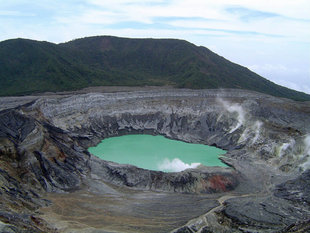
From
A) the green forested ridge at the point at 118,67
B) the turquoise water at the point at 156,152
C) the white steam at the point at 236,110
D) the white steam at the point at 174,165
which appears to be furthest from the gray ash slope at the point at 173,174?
the green forested ridge at the point at 118,67

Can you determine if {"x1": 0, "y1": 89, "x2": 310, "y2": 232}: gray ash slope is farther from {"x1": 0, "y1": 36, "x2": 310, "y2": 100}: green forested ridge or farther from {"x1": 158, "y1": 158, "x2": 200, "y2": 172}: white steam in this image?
{"x1": 0, "y1": 36, "x2": 310, "y2": 100}: green forested ridge

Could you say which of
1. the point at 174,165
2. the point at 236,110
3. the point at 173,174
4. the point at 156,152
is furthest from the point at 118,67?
the point at 173,174

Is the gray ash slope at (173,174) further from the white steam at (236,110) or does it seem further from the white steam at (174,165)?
the white steam at (174,165)

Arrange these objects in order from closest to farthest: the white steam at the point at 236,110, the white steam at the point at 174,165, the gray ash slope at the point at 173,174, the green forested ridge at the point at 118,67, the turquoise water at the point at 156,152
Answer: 1. the gray ash slope at the point at 173,174
2. the white steam at the point at 174,165
3. the turquoise water at the point at 156,152
4. the white steam at the point at 236,110
5. the green forested ridge at the point at 118,67

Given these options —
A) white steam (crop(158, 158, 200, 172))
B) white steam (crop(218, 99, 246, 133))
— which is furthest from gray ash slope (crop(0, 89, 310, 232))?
white steam (crop(158, 158, 200, 172))

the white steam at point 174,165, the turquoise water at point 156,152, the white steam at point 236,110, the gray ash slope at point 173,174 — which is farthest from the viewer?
the white steam at point 236,110

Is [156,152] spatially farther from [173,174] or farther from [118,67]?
[118,67]
